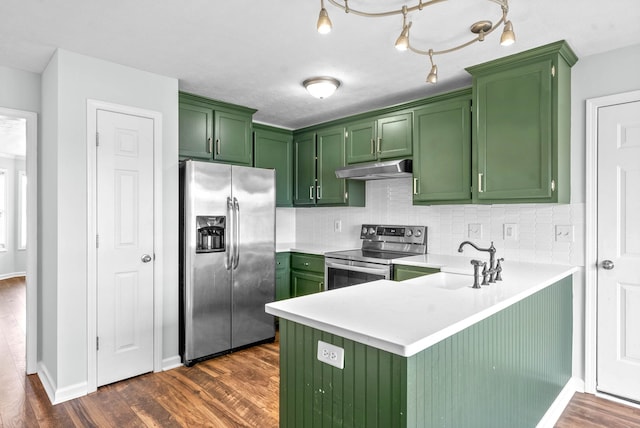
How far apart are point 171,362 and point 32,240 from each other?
1471mm

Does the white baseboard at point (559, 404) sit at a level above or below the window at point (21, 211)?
below

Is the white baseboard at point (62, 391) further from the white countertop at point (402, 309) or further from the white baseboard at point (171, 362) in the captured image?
the white countertop at point (402, 309)

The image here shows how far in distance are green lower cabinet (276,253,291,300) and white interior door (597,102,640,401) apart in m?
2.81

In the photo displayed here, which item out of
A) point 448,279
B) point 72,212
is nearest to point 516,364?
point 448,279

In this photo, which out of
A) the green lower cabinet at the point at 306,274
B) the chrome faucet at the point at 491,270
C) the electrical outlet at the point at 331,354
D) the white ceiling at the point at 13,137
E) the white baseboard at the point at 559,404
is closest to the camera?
the electrical outlet at the point at 331,354

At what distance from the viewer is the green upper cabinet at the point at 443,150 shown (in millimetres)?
3094

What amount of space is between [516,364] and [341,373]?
106 cm

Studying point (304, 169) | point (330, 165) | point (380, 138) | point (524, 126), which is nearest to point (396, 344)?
point (524, 126)

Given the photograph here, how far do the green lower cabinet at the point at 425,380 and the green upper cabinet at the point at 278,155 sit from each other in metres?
3.02

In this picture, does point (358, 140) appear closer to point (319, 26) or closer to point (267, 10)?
point (267, 10)

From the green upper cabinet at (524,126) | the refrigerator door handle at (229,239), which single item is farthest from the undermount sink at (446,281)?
the refrigerator door handle at (229,239)

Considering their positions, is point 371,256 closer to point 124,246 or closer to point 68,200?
point 124,246

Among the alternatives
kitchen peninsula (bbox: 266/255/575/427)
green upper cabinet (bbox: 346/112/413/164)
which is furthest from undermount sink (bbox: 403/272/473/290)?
green upper cabinet (bbox: 346/112/413/164)

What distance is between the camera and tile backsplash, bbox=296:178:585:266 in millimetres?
2822
